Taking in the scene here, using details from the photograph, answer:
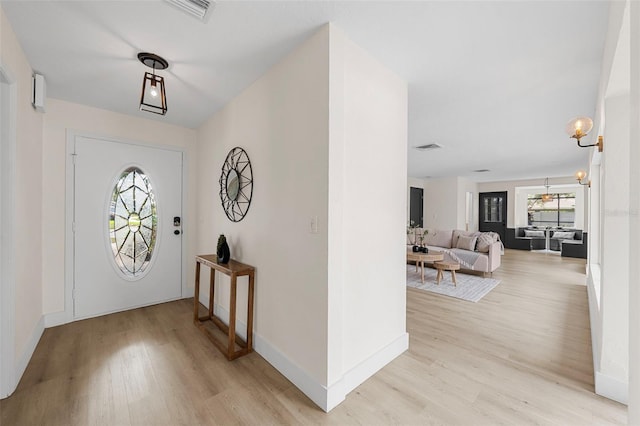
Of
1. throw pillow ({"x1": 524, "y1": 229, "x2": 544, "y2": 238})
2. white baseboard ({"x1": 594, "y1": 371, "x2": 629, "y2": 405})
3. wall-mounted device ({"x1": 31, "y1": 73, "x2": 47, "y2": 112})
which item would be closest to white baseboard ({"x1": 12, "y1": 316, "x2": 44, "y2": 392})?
wall-mounted device ({"x1": 31, "y1": 73, "x2": 47, "y2": 112})

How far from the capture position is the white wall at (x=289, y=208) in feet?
5.87

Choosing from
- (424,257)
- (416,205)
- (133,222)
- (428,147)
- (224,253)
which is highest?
(428,147)

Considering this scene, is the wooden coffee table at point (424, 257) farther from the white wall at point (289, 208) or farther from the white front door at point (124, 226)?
the white front door at point (124, 226)

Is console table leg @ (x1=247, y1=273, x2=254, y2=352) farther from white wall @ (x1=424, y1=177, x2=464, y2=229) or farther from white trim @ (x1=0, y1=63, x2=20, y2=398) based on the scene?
white wall @ (x1=424, y1=177, x2=464, y2=229)

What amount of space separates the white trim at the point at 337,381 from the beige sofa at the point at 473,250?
3.50 m

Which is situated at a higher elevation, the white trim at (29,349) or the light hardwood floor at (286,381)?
the white trim at (29,349)

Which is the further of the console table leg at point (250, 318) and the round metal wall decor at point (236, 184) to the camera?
the round metal wall decor at point (236, 184)

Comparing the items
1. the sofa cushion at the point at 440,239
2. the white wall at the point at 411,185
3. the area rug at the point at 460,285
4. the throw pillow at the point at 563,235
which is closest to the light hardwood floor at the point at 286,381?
the area rug at the point at 460,285

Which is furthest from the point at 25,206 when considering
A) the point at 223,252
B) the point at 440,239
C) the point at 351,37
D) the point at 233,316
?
the point at 440,239

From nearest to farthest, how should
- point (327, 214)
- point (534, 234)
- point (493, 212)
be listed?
point (327, 214)
point (534, 234)
point (493, 212)

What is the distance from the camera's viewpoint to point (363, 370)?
6.59ft

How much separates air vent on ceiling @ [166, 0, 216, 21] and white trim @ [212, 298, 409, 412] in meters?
2.38

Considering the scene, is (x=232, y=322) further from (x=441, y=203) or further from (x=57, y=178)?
(x=441, y=203)

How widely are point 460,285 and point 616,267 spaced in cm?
291
